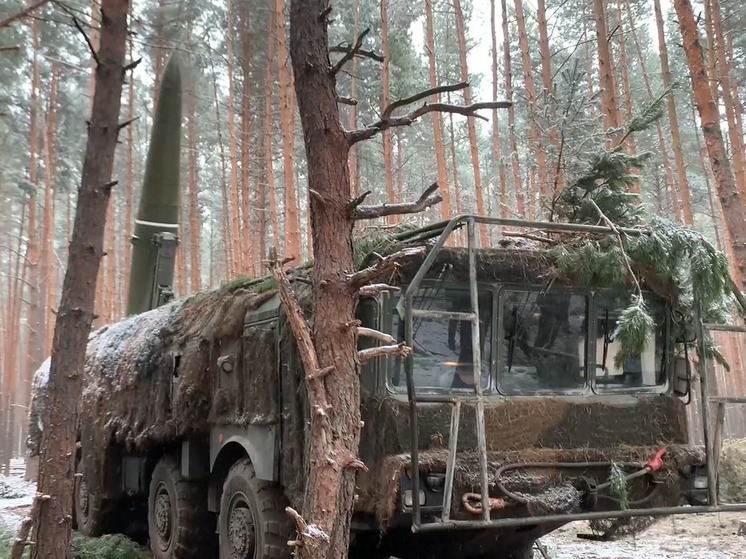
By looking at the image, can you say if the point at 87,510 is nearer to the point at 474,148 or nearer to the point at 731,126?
the point at 474,148

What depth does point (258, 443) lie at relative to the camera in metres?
5.80

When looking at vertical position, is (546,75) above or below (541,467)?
above

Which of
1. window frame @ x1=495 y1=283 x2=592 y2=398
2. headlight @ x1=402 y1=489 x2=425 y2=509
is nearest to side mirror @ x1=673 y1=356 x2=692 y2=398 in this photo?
window frame @ x1=495 y1=283 x2=592 y2=398

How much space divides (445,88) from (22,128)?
69.9 feet

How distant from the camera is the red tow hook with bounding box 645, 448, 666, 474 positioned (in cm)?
538

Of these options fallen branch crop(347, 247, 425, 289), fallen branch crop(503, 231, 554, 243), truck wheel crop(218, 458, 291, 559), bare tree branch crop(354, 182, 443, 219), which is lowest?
truck wheel crop(218, 458, 291, 559)

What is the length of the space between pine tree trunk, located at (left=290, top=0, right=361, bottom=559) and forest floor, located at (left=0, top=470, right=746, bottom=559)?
13.6 ft

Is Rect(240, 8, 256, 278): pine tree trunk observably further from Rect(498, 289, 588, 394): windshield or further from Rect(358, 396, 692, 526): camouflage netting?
Rect(358, 396, 692, 526): camouflage netting

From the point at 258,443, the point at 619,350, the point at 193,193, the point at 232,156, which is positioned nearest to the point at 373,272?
the point at 258,443

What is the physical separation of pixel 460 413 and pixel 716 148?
18.2ft

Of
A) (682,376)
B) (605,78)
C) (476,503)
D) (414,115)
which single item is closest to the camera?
(414,115)

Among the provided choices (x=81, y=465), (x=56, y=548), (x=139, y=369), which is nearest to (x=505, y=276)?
(x=56, y=548)

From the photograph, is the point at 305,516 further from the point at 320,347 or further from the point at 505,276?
the point at 505,276

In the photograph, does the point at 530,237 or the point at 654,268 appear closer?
the point at 654,268
